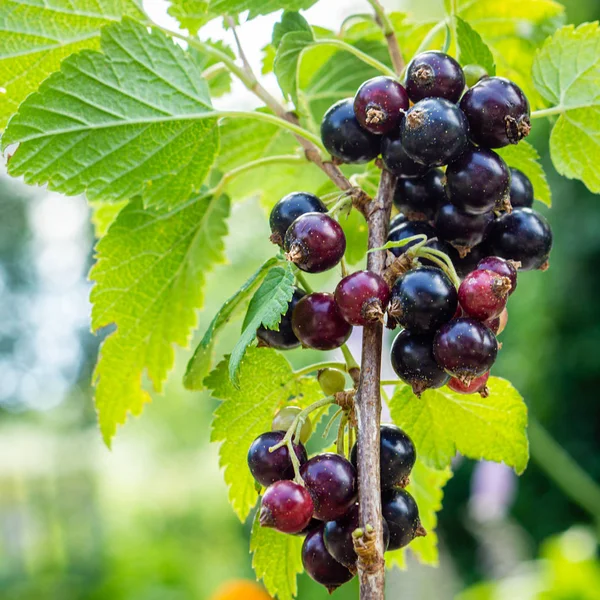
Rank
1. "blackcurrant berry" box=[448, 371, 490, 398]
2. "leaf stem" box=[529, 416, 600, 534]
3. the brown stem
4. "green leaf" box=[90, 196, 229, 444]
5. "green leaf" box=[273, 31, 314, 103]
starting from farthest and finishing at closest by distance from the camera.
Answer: "leaf stem" box=[529, 416, 600, 534]
"green leaf" box=[90, 196, 229, 444]
"green leaf" box=[273, 31, 314, 103]
"blackcurrant berry" box=[448, 371, 490, 398]
the brown stem

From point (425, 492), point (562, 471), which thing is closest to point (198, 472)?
point (562, 471)

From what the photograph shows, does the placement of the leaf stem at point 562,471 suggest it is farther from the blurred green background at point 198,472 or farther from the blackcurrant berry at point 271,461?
the blackcurrant berry at point 271,461

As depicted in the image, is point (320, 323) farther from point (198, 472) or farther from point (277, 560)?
point (198, 472)

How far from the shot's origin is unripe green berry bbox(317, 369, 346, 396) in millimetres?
662

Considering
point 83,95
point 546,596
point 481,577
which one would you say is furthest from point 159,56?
point 481,577

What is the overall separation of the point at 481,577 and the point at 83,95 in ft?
20.4

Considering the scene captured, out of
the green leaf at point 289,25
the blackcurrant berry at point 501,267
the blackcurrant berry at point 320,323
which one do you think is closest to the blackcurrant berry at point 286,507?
the blackcurrant berry at point 320,323

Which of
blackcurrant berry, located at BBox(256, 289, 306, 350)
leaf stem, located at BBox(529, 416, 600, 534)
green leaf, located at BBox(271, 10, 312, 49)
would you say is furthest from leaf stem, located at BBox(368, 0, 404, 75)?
leaf stem, located at BBox(529, 416, 600, 534)

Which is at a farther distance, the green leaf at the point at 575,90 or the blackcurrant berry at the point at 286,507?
the green leaf at the point at 575,90

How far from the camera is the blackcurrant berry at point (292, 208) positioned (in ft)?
2.06

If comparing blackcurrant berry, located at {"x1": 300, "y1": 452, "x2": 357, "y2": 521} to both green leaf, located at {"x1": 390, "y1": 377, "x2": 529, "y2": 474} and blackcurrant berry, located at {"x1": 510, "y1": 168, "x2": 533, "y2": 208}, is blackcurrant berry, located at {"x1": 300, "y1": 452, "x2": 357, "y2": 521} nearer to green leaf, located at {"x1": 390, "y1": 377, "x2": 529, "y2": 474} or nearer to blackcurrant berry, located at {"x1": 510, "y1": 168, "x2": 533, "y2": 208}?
green leaf, located at {"x1": 390, "y1": 377, "x2": 529, "y2": 474}

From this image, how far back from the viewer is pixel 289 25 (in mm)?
710

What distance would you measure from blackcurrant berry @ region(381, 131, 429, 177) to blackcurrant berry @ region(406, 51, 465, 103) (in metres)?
0.04

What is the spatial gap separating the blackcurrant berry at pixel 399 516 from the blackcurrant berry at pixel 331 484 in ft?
0.11
